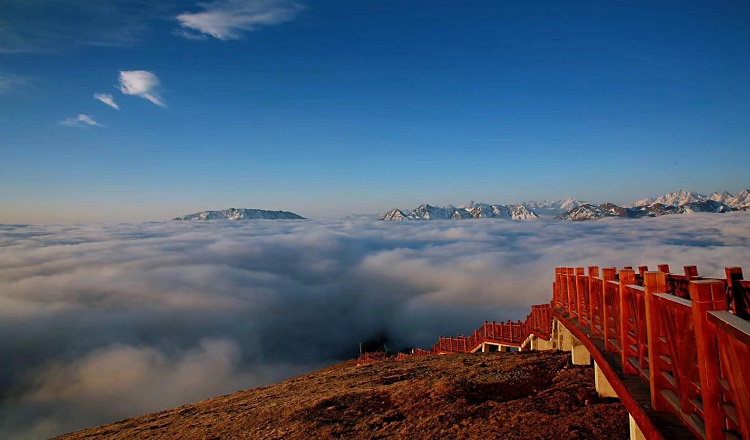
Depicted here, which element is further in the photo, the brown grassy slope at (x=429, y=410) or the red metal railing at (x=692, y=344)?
the brown grassy slope at (x=429, y=410)

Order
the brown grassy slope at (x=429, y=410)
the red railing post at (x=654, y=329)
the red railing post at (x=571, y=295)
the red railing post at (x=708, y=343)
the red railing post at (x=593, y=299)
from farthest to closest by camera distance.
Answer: the red railing post at (x=571, y=295), the brown grassy slope at (x=429, y=410), the red railing post at (x=593, y=299), the red railing post at (x=654, y=329), the red railing post at (x=708, y=343)

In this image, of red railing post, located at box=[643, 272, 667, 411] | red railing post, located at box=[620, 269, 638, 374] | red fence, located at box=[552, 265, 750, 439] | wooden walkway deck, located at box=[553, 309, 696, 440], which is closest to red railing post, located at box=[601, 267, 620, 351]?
wooden walkway deck, located at box=[553, 309, 696, 440]

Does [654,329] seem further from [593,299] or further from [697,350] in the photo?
[593,299]

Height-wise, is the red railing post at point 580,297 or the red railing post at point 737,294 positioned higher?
the red railing post at point 737,294

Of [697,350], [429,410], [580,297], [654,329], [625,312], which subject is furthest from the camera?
[429,410]

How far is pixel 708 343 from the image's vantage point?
2.75 meters

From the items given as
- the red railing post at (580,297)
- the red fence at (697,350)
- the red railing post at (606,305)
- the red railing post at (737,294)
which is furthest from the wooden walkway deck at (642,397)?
the red railing post at (737,294)

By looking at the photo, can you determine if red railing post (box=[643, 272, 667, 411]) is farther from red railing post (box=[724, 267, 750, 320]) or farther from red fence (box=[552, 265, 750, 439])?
red railing post (box=[724, 267, 750, 320])

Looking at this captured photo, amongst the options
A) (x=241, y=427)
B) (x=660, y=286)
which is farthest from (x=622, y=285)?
(x=241, y=427)

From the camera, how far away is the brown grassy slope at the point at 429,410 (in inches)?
320

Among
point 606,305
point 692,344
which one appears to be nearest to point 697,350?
point 692,344

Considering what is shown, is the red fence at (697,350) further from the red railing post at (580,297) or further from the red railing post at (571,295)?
the red railing post at (571,295)

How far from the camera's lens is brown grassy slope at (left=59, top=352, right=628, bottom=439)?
8125mm

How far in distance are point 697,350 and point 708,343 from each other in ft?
0.59
